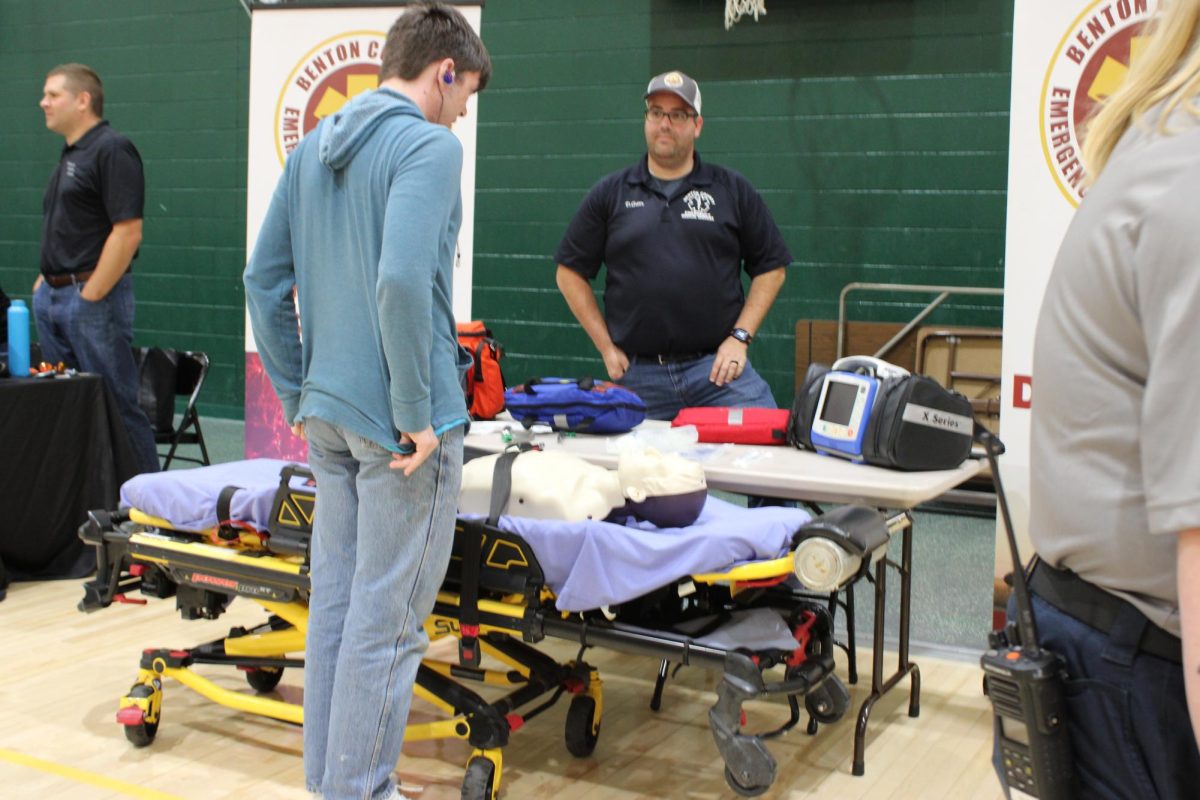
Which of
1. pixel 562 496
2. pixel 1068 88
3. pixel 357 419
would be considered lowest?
pixel 562 496

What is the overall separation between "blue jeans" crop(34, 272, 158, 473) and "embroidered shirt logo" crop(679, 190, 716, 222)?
89.5 inches

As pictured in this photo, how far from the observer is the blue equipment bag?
320 cm

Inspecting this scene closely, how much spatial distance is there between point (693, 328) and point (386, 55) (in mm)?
1688

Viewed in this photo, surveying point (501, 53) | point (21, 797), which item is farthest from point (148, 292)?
point (21, 797)

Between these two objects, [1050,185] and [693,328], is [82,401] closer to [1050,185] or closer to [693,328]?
[693,328]

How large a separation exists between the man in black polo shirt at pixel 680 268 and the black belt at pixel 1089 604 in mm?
2610

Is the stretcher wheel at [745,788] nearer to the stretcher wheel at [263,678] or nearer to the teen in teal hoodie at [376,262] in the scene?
the teen in teal hoodie at [376,262]

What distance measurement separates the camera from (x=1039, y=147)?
3.15m

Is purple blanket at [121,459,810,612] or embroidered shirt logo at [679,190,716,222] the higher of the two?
embroidered shirt logo at [679,190,716,222]

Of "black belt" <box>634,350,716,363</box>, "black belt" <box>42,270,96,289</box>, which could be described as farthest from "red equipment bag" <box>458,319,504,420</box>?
"black belt" <box>42,270,96,289</box>

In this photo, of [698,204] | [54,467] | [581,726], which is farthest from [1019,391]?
[54,467]

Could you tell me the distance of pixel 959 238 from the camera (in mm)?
5828

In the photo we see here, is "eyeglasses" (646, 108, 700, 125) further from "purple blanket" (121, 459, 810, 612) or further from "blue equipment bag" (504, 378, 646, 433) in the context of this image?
"purple blanket" (121, 459, 810, 612)

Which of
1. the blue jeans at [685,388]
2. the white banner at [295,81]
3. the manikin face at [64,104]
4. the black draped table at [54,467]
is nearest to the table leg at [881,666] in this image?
the blue jeans at [685,388]
